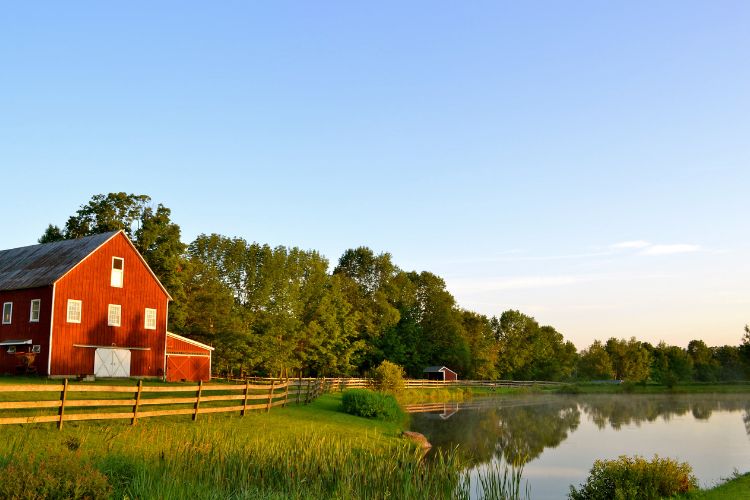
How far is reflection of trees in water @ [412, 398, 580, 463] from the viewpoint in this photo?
30219mm

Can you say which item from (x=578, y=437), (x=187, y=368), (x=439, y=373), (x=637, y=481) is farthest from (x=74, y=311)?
(x=439, y=373)

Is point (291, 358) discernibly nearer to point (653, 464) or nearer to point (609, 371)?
point (653, 464)

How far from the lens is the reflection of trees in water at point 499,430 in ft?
99.1

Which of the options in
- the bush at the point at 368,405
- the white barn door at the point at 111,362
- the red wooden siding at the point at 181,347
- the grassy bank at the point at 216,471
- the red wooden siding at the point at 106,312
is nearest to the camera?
the grassy bank at the point at 216,471

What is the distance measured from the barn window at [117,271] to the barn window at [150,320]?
2801 millimetres

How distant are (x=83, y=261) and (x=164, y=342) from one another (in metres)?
7.93

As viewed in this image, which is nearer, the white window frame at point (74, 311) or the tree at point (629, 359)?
the white window frame at point (74, 311)

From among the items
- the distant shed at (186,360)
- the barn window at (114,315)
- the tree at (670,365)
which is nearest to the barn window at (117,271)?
the barn window at (114,315)

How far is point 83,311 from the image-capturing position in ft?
127

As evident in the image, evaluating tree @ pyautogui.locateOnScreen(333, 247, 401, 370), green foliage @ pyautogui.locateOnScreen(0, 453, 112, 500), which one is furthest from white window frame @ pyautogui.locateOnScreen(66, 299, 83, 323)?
tree @ pyautogui.locateOnScreen(333, 247, 401, 370)

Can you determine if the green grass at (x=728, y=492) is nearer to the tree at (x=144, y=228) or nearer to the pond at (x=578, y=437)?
the pond at (x=578, y=437)

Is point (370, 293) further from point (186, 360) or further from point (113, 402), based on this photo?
point (113, 402)

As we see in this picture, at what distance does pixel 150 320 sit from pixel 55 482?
35244mm

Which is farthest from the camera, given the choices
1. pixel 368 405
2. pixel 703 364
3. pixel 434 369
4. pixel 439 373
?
pixel 703 364
